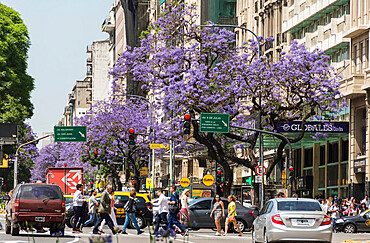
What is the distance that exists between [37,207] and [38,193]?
482mm

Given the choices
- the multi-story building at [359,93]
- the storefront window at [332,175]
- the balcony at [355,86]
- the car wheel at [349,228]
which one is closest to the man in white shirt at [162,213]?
the car wheel at [349,228]

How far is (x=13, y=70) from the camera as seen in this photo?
6588 cm

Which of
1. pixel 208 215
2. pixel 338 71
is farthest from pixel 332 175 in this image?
pixel 208 215

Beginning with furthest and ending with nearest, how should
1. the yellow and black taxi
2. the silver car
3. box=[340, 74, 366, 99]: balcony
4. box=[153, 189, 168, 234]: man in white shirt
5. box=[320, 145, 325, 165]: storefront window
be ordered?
box=[320, 145, 325, 165]: storefront window < box=[340, 74, 366, 99]: balcony < the yellow and black taxi < box=[153, 189, 168, 234]: man in white shirt < the silver car

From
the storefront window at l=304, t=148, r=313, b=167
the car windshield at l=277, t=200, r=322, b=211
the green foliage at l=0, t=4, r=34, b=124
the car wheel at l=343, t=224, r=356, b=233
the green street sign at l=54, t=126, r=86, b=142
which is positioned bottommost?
the car wheel at l=343, t=224, r=356, b=233

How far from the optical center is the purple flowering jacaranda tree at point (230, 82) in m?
41.9

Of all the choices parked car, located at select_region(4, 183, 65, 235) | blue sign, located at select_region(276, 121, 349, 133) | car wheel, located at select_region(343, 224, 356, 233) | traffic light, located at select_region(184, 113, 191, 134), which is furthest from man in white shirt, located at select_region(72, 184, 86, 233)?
blue sign, located at select_region(276, 121, 349, 133)

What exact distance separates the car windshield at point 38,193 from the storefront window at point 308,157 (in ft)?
103

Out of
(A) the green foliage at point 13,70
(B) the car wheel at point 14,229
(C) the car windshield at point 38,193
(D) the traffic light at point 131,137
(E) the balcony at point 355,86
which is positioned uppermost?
(A) the green foliage at point 13,70

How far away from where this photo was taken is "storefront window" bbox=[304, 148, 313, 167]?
5738cm

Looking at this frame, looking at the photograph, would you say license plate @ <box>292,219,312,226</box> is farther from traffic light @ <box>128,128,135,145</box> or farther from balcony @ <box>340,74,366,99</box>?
traffic light @ <box>128,128,135,145</box>

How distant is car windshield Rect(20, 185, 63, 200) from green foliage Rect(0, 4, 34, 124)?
122 feet

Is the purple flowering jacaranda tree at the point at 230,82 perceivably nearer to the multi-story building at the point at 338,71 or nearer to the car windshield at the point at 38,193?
the multi-story building at the point at 338,71

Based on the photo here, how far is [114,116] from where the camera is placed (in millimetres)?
76000
